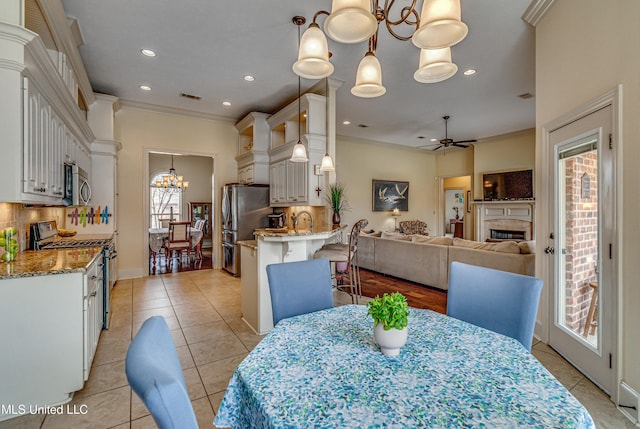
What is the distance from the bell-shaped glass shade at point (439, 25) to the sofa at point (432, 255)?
3.39 metres

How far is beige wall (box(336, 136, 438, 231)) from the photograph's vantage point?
812 centimetres

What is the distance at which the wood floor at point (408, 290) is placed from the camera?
4020 mm

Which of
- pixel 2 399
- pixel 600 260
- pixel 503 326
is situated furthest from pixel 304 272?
pixel 600 260

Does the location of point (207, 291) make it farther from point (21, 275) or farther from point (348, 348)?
point (348, 348)

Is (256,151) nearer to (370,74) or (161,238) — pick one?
(161,238)

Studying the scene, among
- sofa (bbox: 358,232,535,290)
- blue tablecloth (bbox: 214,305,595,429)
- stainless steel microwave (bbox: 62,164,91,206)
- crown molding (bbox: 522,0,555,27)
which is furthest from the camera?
sofa (bbox: 358,232,535,290)

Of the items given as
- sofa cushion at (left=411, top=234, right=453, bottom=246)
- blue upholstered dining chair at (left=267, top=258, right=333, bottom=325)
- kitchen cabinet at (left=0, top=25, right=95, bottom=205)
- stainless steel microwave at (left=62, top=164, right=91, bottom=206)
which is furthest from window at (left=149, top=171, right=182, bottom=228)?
blue upholstered dining chair at (left=267, top=258, right=333, bottom=325)

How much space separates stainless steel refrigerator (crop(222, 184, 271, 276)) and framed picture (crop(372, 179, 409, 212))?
3672mm

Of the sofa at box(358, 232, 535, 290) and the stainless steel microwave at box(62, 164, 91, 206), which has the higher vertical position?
the stainless steel microwave at box(62, 164, 91, 206)

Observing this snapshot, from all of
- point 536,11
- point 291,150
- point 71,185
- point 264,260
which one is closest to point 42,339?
point 264,260

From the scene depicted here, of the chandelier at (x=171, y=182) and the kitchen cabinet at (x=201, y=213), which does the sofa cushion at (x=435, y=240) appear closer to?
the chandelier at (x=171, y=182)

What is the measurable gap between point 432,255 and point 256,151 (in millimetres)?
3593

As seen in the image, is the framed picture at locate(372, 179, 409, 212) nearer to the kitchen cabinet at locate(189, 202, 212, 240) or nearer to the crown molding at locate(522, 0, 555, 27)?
the kitchen cabinet at locate(189, 202, 212, 240)

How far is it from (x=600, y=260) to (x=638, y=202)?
52cm
